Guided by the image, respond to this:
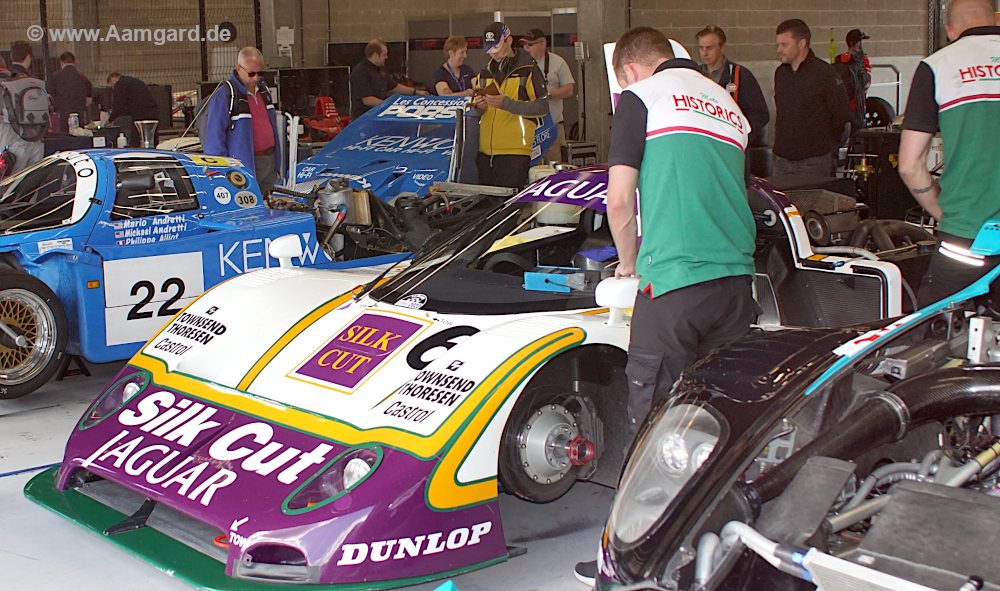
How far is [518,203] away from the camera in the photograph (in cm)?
453

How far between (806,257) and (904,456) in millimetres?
1808

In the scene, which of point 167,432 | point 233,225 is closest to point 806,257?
point 167,432

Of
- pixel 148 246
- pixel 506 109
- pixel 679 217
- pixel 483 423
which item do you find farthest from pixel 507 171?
pixel 483 423

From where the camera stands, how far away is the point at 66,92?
12383 mm

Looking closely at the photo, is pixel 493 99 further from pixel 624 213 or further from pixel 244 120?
pixel 624 213

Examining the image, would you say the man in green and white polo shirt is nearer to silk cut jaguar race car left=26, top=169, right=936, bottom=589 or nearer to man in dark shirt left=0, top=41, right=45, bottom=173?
silk cut jaguar race car left=26, top=169, right=936, bottom=589

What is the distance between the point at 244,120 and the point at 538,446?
4.94m

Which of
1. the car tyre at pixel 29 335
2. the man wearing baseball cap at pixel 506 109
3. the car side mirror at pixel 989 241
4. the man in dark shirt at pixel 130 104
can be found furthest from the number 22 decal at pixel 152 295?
the man in dark shirt at pixel 130 104

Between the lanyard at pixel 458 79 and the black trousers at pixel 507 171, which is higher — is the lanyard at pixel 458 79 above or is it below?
above

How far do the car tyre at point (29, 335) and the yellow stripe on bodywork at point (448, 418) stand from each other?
1996 millimetres

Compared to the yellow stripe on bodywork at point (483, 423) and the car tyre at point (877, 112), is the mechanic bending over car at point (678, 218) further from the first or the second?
the car tyre at point (877, 112)

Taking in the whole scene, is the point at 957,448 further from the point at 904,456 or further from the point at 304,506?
the point at 304,506

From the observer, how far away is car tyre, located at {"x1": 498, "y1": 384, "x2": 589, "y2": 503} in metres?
3.51

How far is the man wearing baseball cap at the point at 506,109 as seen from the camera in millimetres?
8312
